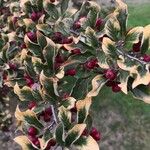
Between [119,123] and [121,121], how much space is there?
3cm

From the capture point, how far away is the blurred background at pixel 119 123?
5.17 meters

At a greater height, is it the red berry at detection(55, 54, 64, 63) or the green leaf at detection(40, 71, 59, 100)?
the green leaf at detection(40, 71, 59, 100)

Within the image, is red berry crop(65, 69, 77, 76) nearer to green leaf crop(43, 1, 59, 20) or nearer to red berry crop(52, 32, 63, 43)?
red berry crop(52, 32, 63, 43)

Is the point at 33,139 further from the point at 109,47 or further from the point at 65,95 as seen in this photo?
the point at 109,47

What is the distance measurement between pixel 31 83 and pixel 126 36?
2.56 feet

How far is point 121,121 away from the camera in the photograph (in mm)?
5371

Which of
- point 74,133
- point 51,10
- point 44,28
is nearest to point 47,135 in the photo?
point 74,133

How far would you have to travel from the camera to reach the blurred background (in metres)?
5.17

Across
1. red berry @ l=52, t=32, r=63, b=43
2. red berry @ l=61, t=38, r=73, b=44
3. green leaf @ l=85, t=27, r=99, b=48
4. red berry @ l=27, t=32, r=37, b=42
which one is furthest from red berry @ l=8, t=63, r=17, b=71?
green leaf @ l=85, t=27, r=99, b=48

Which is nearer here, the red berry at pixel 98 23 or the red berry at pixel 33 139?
the red berry at pixel 33 139

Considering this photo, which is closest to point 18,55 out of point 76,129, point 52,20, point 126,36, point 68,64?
A: point 52,20

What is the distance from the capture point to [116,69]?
2.88 meters

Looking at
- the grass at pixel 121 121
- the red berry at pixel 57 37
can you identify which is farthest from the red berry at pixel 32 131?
the grass at pixel 121 121

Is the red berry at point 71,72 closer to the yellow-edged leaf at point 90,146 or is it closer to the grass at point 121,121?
the yellow-edged leaf at point 90,146
